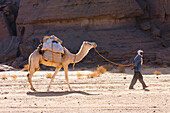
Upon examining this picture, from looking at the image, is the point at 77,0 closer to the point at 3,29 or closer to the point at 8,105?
the point at 3,29

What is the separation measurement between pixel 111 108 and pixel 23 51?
2559 centimetres

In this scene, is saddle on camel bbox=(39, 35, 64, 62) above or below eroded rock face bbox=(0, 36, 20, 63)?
above

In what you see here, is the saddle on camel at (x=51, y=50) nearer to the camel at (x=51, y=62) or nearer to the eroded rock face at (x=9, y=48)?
the camel at (x=51, y=62)

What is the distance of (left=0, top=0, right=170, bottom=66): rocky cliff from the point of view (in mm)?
27719

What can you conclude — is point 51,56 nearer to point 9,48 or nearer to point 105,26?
point 105,26

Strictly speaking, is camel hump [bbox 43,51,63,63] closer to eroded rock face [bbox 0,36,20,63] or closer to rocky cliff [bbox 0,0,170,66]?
rocky cliff [bbox 0,0,170,66]

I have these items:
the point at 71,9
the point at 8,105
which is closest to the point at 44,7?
the point at 71,9

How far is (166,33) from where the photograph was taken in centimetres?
2894

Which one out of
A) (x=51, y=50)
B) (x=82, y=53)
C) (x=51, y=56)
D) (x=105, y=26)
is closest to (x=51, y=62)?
(x=51, y=56)

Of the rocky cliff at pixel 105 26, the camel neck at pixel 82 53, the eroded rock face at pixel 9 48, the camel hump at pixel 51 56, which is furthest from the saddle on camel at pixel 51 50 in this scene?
the eroded rock face at pixel 9 48

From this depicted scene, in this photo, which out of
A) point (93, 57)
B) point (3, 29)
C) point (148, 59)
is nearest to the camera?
point (148, 59)

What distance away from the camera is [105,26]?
30.1 m

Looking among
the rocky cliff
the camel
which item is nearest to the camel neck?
the camel

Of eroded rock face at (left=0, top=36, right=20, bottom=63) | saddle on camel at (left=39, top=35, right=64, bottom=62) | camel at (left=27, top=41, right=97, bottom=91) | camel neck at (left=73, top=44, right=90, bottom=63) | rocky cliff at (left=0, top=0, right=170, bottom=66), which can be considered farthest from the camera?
eroded rock face at (left=0, top=36, right=20, bottom=63)
